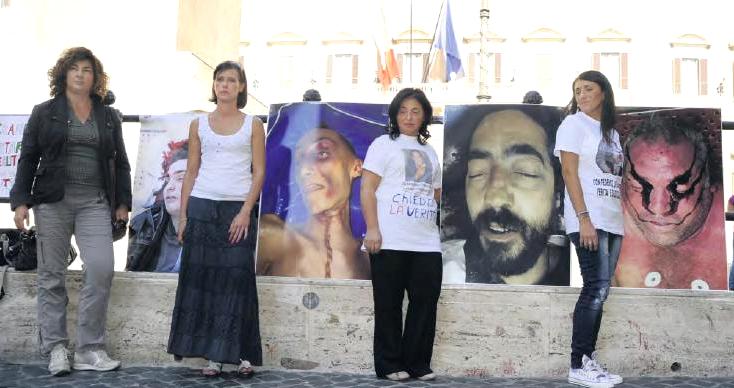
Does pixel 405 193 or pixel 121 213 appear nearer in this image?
pixel 405 193

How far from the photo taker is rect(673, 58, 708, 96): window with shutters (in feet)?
101

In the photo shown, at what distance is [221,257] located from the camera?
381cm

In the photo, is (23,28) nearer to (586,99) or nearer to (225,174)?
(225,174)

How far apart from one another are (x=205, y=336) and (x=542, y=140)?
90.5 inches

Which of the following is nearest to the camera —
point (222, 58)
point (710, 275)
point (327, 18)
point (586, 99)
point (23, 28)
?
point (586, 99)

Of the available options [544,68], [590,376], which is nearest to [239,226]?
[590,376]

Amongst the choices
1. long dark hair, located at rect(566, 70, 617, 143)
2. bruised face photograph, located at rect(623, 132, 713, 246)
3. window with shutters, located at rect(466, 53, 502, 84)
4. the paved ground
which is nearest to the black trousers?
the paved ground

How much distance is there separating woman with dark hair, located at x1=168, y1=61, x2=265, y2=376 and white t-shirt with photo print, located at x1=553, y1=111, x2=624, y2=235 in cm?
165

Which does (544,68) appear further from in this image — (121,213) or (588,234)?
(121,213)

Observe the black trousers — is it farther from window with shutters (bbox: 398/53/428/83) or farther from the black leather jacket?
window with shutters (bbox: 398/53/428/83)

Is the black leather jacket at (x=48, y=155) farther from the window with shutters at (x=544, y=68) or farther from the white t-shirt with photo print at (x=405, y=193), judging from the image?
the window with shutters at (x=544, y=68)

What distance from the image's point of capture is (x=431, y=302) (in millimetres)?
3803

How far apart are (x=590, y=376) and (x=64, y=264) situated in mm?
2916

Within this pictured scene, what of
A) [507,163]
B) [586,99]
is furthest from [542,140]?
[586,99]
